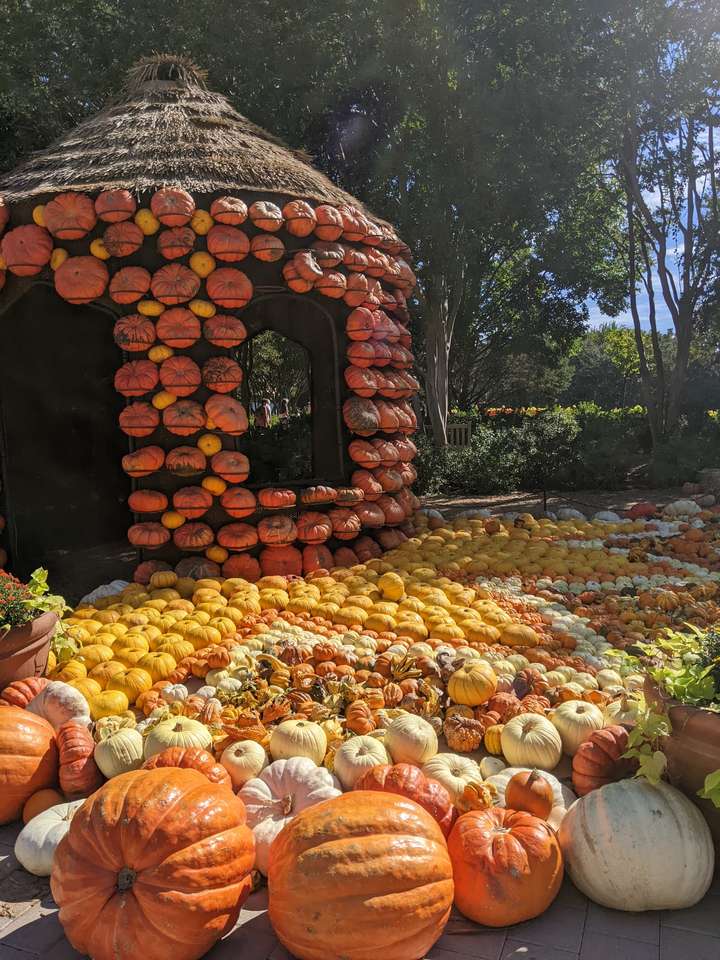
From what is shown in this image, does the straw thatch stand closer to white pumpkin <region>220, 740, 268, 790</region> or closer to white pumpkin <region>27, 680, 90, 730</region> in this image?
white pumpkin <region>27, 680, 90, 730</region>

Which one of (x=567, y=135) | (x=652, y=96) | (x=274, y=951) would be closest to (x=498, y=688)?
(x=274, y=951)

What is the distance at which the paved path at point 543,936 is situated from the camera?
2.66 metres

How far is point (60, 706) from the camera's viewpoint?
13.3ft

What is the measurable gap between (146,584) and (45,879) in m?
3.98

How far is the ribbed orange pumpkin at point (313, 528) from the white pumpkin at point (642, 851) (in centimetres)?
493

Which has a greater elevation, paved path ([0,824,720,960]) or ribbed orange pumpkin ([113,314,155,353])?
ribbed orange pumpkin ([113,314,155,353])

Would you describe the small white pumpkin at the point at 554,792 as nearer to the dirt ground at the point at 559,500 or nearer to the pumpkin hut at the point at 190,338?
the pumpkin hut at the point at 190,338

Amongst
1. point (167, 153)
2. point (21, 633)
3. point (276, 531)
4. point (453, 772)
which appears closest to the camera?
point (453, 772)

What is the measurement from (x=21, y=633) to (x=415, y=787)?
8.53 ft

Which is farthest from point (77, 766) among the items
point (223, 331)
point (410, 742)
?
point (223, 331)

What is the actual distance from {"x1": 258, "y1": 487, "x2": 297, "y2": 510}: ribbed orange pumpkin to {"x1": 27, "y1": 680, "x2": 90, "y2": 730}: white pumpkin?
11.7ft

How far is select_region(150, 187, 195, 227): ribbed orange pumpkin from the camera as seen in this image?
698 centimetres

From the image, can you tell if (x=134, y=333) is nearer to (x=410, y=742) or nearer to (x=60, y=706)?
(x=60, y=706)

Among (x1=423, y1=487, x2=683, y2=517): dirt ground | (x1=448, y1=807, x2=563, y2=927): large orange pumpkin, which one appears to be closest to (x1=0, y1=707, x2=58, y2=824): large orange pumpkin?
(x1=448, y1=807, x2=563, y2=927): large orange pumpkin
